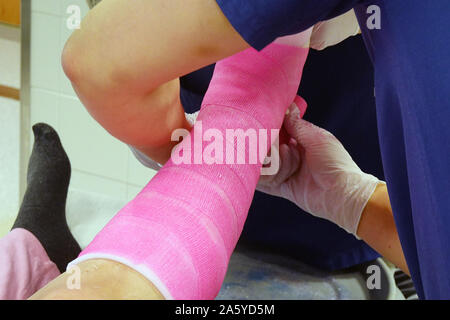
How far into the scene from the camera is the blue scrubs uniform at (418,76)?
0.42 m

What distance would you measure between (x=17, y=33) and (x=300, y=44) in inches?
56.6

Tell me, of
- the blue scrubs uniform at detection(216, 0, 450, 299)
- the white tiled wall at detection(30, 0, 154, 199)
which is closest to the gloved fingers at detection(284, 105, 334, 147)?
the blue scrubs uniform at detection(216, 0, 450, 299)

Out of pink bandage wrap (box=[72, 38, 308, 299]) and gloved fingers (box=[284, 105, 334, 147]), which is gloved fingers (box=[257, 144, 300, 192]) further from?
pink bandage wrap (box=[72, 38, 308, 299])

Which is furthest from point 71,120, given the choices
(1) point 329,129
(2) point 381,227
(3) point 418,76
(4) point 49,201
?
(3) point 418,76

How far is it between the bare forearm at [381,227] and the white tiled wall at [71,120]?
70 centimetres

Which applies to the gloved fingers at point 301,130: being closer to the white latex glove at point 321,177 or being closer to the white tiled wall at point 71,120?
the white latex glove at point 321,177

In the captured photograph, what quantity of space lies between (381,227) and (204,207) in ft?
1.17

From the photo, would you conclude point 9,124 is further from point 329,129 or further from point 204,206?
point 204,206

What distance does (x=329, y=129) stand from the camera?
0.86 m

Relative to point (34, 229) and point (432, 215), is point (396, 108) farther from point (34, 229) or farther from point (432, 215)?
point (34, 229)

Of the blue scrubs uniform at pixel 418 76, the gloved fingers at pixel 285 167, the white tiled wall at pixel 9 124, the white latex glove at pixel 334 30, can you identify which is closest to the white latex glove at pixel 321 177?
the gloved fingers at pixel 285 167

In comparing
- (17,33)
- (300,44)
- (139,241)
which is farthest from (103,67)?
(17,33)

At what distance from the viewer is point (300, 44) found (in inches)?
26.9

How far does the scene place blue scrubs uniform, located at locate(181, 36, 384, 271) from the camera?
808 millimetres
